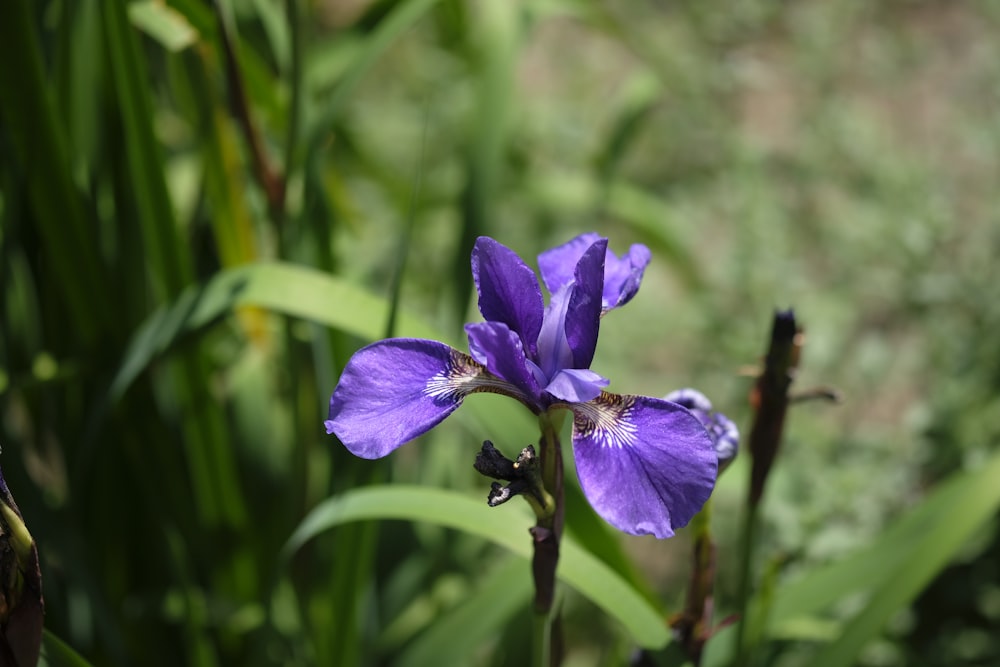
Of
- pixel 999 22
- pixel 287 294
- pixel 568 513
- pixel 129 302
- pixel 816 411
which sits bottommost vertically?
pixel 816 411

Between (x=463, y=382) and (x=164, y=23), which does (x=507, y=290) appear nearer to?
(x=463, y=382)

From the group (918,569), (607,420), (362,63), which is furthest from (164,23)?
(918,569)

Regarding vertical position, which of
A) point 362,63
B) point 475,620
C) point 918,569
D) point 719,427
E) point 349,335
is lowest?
point 475,620

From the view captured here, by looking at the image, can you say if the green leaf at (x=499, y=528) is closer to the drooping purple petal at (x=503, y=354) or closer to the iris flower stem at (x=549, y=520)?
the iris flower stem at (x=549, y=520)

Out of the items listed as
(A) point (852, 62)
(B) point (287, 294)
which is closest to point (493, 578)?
→ (B) point (287, 294)

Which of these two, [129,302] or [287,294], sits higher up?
[287,294]

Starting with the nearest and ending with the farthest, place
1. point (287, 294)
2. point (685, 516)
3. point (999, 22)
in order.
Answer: point (685, 516), point (287, 294), point (999, 22)

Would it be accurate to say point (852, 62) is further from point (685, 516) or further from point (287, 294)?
point (685, 516)
